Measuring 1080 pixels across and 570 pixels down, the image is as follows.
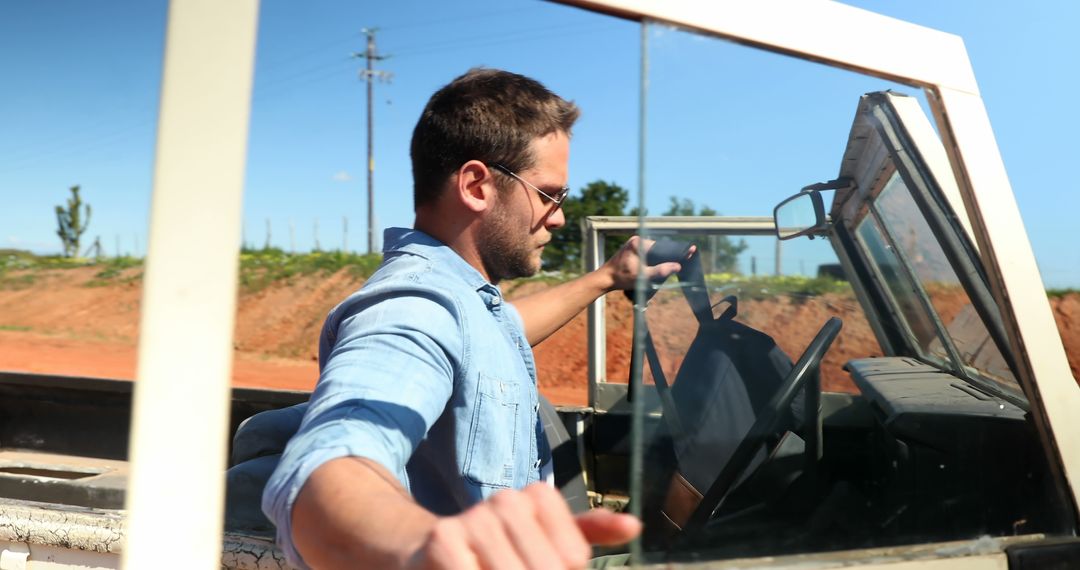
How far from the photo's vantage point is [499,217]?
186 cm

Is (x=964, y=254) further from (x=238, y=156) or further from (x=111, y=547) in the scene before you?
(x=111, y=547)

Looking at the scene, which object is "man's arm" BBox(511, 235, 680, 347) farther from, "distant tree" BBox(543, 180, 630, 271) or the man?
"distant tree" BBox(543, 180, 630, 271)

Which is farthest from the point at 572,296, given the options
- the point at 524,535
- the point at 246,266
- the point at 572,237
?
the point at 246,266

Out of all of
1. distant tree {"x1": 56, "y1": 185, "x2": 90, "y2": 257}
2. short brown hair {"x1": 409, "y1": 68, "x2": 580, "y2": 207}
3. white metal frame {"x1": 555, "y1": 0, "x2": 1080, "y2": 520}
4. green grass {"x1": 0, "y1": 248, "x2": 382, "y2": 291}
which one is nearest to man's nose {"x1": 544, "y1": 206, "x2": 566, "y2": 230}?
short brown hair {"x1": 409, "y1": 68, "x2": 580, "y2": 207}

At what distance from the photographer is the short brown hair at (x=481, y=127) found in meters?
1.85

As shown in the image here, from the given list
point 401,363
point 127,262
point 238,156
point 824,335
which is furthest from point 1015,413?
point 127,262

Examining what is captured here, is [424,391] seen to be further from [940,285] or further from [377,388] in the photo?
[940,285]

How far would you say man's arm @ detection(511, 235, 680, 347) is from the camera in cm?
236

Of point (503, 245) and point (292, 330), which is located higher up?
point (292, 330)

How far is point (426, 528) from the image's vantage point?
2.67 ft

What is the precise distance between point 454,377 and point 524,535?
0.76 meters

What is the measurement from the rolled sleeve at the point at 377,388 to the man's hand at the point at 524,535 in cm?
31

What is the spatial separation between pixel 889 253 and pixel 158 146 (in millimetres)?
1690

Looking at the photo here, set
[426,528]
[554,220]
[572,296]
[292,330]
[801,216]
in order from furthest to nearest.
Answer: [292,330], [572,296], [554,220], [801,216], [426,528]
